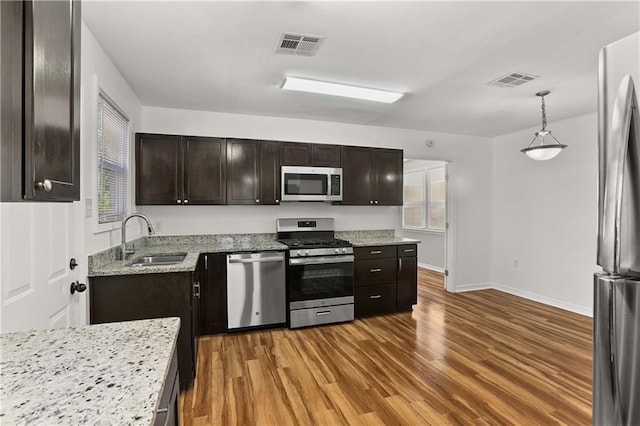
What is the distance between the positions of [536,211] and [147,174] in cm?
516

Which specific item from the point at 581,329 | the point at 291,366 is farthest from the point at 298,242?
the point at 581,329

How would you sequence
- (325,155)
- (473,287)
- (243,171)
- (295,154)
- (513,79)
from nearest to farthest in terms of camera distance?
(513,79) < (243,171) < (295,154) < (325,155) < (473,287)

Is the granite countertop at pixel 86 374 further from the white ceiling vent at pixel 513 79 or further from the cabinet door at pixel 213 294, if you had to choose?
the white ceiling vent at pixel 513 79

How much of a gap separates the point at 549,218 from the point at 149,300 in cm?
496

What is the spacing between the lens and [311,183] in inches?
161

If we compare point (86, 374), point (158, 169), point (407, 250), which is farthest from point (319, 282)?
point (86, 374)

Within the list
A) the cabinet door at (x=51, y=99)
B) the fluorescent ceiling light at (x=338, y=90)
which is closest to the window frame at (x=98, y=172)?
the fluorescent ceiling light at (x=338, y=90)

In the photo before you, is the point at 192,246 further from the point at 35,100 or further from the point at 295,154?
the point at 35,100

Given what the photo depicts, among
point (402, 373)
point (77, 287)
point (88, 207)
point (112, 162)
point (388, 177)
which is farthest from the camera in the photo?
point (388, 177)

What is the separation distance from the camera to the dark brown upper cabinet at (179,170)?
139 inches

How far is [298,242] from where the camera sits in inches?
157

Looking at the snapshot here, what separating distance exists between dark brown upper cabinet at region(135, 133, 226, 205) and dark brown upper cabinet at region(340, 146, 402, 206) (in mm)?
1566

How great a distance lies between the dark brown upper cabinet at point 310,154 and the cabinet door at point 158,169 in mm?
1209

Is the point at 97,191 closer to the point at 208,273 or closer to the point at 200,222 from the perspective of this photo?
the point at 208,273
